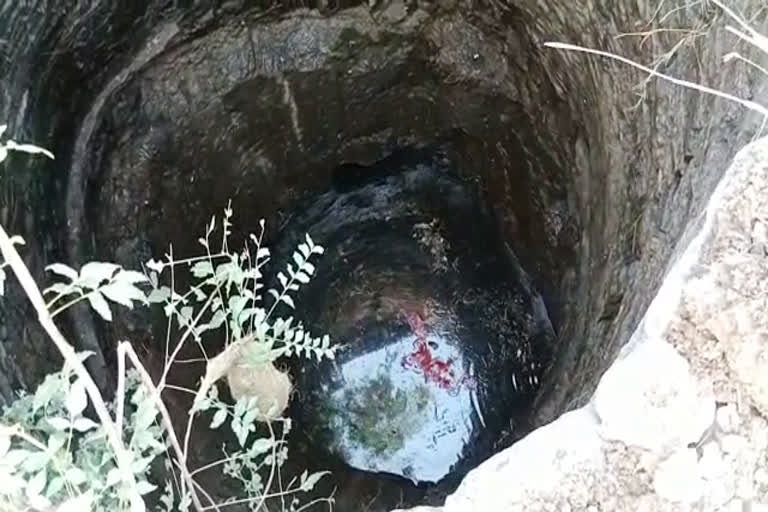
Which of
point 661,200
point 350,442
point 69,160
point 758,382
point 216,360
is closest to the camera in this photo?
point 758,382

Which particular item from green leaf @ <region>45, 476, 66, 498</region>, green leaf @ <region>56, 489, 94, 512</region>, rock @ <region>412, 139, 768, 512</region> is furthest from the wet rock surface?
green leaf @ <region>56, 489, 94, 512</region>

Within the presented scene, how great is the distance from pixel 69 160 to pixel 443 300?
60.4 inches

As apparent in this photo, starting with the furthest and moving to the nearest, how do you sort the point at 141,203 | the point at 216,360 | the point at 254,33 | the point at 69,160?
the point at 254,33
the point at 141,203
the point at 69,160
the point at 216,360

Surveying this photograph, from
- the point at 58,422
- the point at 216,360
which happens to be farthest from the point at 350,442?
the point at 58,422

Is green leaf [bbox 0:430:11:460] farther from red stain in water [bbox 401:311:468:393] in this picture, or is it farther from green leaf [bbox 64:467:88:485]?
red stain in water [bbox 401:311:468:393]

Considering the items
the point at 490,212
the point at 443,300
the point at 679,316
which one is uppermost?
the point at 679,316

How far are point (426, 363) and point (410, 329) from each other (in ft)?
0.49

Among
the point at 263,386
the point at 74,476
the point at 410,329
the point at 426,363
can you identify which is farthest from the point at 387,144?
the point at 74,476

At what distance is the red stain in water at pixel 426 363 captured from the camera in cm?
339

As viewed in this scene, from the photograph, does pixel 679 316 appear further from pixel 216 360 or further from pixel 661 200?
pixel 216 360

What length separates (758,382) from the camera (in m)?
1.22

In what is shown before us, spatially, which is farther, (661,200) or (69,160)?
(69,160)

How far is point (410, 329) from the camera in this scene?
3.49m

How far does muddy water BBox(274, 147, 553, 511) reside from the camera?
10.6 feet
